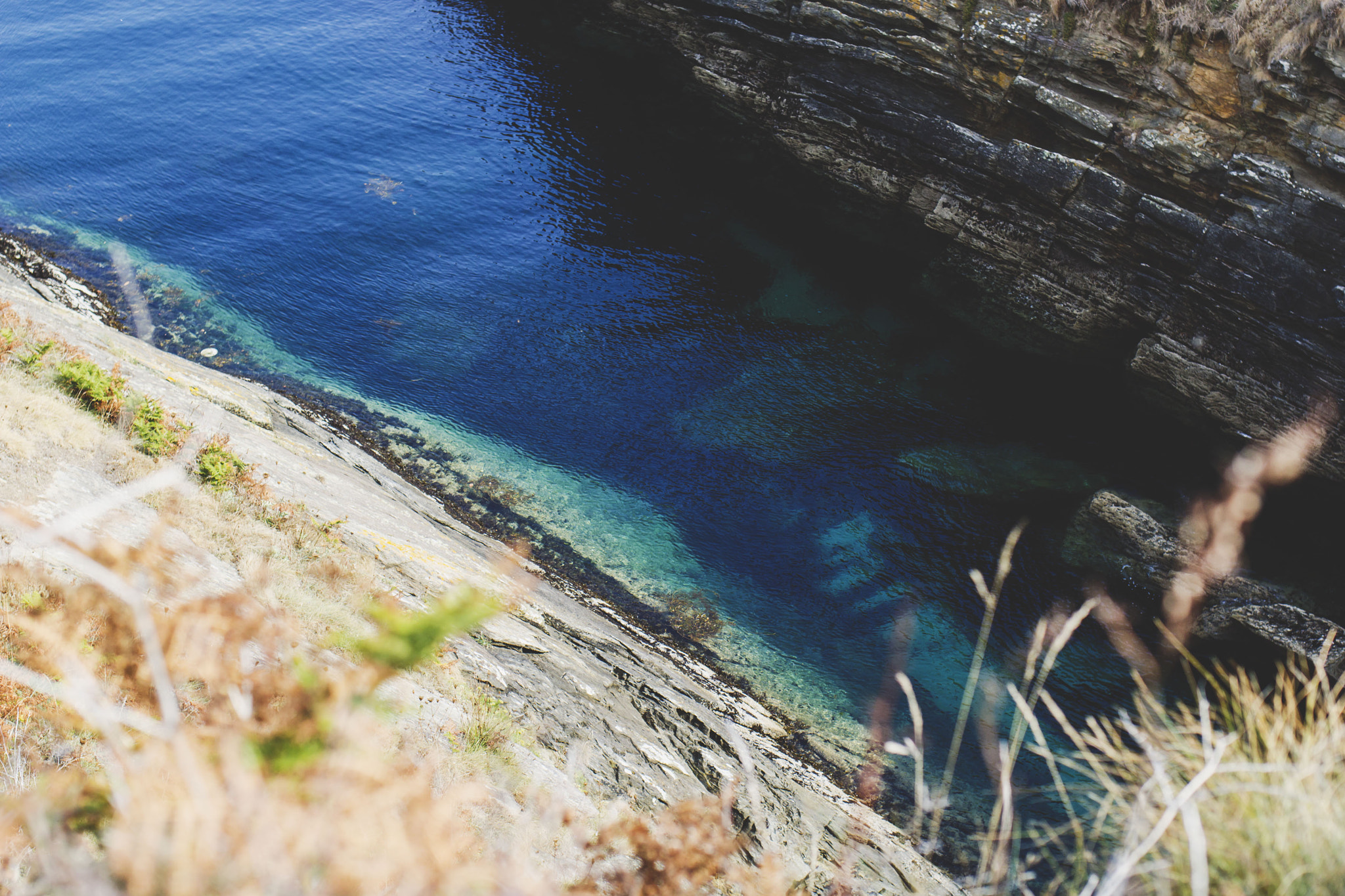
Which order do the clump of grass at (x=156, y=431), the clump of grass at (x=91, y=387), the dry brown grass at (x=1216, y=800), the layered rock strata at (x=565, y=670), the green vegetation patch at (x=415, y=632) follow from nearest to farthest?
the green vegetation patch at (x=415, y=632)
the dry brown grass at (x=1216, y=800)
the layered rock strata at (x=565, y=670)
the clump of grass at (x=156, y=431)
the clump of grass at (x=91, y=387)

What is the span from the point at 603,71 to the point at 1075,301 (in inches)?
1223

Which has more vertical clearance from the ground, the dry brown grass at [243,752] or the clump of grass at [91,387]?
the dry brown grass at [243,752]

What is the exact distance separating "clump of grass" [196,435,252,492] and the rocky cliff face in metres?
27.6

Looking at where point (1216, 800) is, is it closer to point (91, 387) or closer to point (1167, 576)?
point (91, 387)

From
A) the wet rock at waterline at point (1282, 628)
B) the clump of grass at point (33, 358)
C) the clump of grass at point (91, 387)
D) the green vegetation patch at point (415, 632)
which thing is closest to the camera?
the green vegetation patch at point (415, 632)

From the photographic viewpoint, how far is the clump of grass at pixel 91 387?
1389cm

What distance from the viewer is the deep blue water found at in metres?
23.4

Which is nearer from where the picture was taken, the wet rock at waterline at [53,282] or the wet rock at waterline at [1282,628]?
the wet rock at waterline at [1282,628]

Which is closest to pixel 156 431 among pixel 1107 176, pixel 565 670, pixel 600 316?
pixel 565 670

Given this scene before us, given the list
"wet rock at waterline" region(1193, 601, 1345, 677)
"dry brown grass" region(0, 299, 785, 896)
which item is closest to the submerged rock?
"wet rock at waterline" region(1193, 601, 1345, 677)

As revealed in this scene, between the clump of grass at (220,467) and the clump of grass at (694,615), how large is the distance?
12.1 m

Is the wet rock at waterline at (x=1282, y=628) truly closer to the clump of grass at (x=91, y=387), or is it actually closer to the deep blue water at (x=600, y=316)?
the deep blue water at (x=600, y=316)

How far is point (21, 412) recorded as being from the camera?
12.3 m

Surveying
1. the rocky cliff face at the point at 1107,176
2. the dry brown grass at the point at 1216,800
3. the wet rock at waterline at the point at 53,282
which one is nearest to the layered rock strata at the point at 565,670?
the dry brown grass at the point at 1216,800
